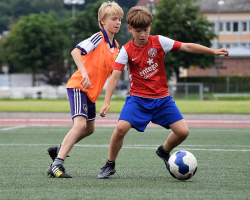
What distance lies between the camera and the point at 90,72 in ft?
20.4

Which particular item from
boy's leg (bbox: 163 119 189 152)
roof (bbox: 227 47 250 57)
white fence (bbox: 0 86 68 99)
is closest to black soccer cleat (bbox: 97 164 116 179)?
boy's leg (bbox: 163 119 189 152)

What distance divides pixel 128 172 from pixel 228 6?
78.7 m

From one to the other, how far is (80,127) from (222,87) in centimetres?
3569

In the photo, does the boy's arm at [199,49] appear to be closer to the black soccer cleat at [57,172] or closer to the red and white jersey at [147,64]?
the red and white jersey at [147,64]

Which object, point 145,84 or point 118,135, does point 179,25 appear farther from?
point 118,135

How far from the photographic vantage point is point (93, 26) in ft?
152

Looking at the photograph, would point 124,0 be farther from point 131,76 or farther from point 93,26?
point 131,76

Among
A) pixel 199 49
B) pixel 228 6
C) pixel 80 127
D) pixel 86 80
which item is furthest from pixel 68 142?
pixel 228 6

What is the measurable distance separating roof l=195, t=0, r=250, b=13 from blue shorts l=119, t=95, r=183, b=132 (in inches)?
2974

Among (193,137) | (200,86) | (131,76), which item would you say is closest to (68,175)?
(131,76)

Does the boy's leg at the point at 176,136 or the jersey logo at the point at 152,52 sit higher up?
the jersey logo at the point at 152,52

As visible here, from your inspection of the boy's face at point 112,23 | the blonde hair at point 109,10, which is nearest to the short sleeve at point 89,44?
the boy's face at point 112,23

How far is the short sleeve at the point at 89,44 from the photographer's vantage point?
602 centimetres

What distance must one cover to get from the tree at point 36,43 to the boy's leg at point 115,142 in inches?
2010
